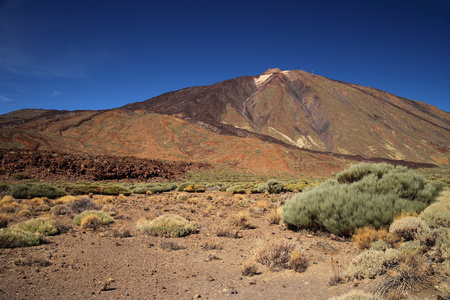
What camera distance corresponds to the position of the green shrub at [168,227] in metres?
8.20

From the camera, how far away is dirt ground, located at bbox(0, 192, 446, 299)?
4520 millimetres

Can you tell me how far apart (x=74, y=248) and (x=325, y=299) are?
612cm

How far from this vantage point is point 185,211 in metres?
12.4

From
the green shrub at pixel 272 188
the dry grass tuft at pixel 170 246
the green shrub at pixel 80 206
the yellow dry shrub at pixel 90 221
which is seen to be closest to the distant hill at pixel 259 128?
the green shrub at pixel 272 188

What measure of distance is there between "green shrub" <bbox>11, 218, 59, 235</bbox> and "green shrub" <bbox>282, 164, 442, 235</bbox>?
7391mm

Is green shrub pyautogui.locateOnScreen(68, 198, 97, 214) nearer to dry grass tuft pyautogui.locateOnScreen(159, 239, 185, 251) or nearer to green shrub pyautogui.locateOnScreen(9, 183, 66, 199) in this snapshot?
green shrub pyautogui.locateOnScreen(9, 183, 66, 199)

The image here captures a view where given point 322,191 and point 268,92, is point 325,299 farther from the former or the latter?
point 268,92

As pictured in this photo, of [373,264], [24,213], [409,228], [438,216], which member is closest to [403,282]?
[373,264]

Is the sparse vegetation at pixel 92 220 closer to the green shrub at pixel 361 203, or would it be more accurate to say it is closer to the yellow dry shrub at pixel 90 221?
the yellow dry shrub at pixel 90 221

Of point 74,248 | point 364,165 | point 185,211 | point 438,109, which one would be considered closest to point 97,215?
point 74,248

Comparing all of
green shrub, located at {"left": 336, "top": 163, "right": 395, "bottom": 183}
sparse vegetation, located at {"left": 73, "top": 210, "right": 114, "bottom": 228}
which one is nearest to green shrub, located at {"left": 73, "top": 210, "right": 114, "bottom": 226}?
sparse vegetation, located at {"left": 73, "top": 210, "right": 114, "bottom": 228}

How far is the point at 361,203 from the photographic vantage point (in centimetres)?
727

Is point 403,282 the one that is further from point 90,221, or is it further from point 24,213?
point 24,213

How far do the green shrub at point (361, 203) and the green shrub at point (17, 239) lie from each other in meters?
7.39
